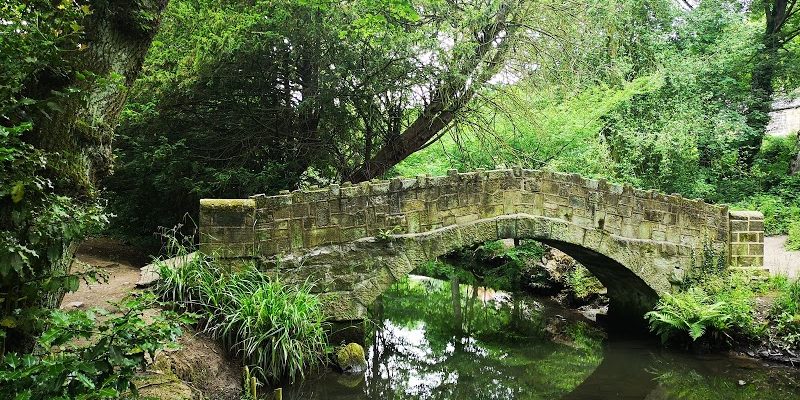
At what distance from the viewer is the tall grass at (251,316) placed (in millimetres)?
6395

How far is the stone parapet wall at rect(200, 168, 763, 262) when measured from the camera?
7098 mm

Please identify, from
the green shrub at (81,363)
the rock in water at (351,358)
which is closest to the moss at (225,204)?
the rock in water at (351,358)

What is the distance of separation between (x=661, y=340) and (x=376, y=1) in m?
6.53

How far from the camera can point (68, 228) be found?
2.60 meters

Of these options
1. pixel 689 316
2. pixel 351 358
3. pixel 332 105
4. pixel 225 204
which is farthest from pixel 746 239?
pixel 225 204

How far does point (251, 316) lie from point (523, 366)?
3.84 m

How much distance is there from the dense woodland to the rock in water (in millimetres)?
2487

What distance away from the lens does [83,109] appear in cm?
304

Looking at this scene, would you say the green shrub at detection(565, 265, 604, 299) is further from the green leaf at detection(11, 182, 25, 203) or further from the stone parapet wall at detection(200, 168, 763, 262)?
the green leaf at detection(11, 182, 25, 203)

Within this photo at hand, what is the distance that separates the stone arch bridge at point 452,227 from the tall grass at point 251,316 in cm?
43

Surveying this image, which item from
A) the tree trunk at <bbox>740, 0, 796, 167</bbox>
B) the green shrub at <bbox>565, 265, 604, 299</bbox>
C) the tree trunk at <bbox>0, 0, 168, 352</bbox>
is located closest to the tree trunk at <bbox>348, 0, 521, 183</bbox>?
the green shrub at <bbox>565, 265, 604, 299</bbox>

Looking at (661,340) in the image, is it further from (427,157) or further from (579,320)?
(427,157)

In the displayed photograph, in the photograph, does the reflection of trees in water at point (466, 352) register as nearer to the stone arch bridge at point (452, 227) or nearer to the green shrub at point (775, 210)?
the stone arch bridge at point (452, 227)

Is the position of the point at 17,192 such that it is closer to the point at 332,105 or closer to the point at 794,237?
the point at 332,105
